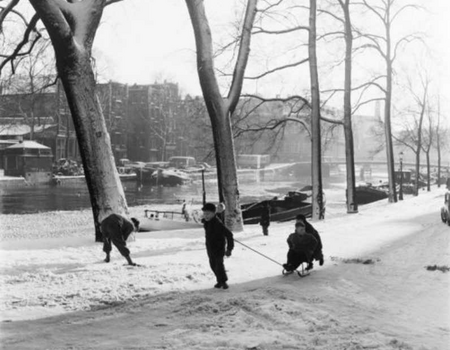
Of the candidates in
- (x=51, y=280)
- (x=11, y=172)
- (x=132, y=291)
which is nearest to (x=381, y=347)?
(x=132, y=291)

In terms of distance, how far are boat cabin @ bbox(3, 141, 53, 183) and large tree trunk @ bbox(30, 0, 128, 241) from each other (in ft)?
147

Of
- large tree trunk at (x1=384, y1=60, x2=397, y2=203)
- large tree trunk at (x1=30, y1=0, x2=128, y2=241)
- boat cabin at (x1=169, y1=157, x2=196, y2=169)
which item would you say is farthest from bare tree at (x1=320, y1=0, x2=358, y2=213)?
boat cabin at (x1=169, y1=157, x2=196, y2=169)

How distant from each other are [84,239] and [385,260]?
680 centimetres

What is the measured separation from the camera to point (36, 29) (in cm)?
1408

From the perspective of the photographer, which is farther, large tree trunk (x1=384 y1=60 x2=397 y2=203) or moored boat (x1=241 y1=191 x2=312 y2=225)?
large tree trunk (x1=384 y1=60 x2=397 y2=203)

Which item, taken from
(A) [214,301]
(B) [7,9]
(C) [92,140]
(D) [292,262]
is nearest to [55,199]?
(B) [7,9]

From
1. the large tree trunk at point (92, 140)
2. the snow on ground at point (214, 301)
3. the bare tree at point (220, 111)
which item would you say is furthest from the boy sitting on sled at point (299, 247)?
the bare tree at point (220, 111)

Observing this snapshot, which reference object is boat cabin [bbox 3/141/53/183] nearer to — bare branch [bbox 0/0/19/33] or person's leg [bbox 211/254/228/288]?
bare branch [bbox 0/0/19/33]

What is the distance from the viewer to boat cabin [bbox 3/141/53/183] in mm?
52875

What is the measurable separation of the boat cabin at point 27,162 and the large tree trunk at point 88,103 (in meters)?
44.7

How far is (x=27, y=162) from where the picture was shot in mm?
53062

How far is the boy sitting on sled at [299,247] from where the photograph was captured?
8516 mm

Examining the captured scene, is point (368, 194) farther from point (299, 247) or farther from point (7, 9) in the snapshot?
point (299, 247)

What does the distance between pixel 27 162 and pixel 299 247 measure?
49.5 metres
